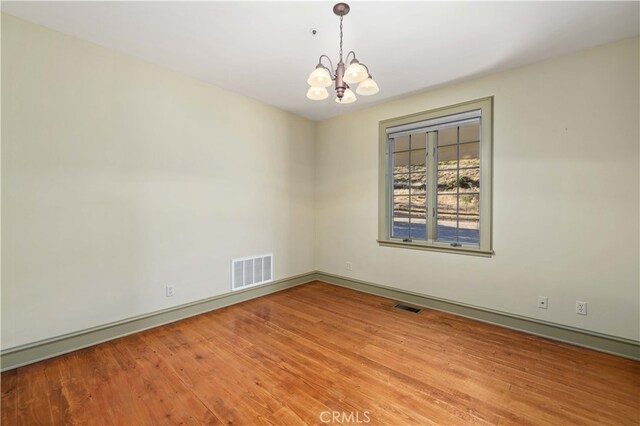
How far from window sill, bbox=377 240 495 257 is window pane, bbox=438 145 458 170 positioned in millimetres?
983

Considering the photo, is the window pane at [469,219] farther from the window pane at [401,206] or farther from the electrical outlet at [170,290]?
the electrical outlet at [170,290]

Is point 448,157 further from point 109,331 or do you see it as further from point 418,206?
point 109,331

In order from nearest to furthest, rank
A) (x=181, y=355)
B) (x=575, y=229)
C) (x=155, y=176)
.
Result: (x=181, y=355)
(x=575, y=229)
(x=155, y=176)

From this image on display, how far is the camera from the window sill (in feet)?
10.4

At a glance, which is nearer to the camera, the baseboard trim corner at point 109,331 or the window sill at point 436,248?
the baseboard trim corner at point 109,331

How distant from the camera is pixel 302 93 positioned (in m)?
3.65

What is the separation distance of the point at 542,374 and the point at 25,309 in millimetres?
4034

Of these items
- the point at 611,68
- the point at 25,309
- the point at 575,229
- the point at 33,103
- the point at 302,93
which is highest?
the point at 302,93

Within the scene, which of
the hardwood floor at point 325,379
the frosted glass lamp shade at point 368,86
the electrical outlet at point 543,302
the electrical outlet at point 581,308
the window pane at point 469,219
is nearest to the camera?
the hardwood floor at point 325,379

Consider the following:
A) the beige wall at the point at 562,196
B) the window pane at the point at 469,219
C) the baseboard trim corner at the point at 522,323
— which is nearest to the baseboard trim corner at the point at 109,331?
the baseboard trim corner at the point at 522,323

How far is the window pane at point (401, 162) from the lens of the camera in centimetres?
389

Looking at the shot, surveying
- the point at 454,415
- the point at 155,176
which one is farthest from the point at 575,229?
the point at 155,176

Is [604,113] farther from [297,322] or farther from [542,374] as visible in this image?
[297,322]

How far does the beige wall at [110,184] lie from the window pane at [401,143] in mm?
1899
